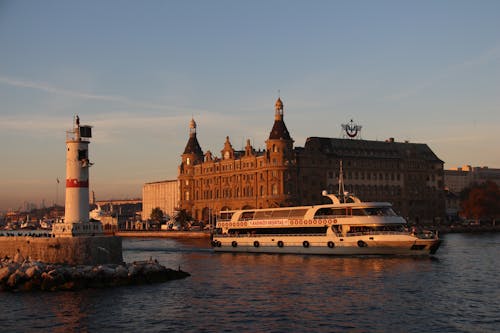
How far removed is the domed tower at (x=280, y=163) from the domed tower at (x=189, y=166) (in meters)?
37.7

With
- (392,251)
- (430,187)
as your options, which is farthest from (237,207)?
(392,251)

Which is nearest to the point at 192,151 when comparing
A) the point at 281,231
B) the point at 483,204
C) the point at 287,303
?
the point at 483,204

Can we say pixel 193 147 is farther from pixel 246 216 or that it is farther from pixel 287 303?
pixel 287 303

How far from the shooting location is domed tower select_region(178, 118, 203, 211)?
7057 inches

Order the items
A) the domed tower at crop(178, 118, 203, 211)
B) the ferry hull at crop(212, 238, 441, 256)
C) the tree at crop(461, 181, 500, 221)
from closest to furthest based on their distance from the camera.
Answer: the ferry hull at crop(212, 238, 441, 256) < the tree at crop(461, 181, 500, 221) < the domed tower at crop(178, 118, 203, 211)

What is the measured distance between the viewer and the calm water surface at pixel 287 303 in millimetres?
39500

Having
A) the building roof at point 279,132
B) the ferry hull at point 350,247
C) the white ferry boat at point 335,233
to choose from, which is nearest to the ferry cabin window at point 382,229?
the white ferry boat at point 335,233

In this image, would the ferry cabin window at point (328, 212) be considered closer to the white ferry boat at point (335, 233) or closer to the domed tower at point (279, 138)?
the white ferry boat at point (335, 233)

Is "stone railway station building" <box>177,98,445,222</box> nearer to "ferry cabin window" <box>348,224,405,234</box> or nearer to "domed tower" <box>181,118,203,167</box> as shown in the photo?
"domed tower" <box>181,118,203,167</box>

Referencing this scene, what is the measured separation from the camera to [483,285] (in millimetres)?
54250

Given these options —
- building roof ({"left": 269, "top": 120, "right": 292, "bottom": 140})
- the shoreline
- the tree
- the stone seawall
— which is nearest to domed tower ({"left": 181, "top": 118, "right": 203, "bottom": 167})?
the shoreline

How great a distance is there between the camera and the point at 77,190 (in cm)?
6125

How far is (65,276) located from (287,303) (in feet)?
62.7

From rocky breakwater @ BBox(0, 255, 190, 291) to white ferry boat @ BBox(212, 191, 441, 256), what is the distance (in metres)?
29.2
